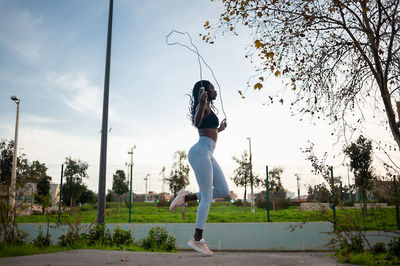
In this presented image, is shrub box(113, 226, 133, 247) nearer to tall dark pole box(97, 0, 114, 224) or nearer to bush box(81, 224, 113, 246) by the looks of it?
bush box(81, 224, 113, 246)

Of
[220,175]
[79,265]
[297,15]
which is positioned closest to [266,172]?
[297,15]

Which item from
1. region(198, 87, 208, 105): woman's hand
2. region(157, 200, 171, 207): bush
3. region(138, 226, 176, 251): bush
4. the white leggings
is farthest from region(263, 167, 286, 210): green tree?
region(198, 87, 208, 105): woman's hand

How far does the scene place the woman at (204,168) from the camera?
4.11 metres

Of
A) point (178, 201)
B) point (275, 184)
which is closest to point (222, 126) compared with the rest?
point (178, 201)

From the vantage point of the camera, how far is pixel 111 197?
14844mm

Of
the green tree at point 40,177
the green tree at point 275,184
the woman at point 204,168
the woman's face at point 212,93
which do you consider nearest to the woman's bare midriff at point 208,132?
the woman at point 204,168

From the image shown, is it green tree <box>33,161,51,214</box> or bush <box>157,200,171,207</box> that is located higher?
green tree <box>33,161,51,214</box>

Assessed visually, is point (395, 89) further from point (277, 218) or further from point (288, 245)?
point (277, 218)

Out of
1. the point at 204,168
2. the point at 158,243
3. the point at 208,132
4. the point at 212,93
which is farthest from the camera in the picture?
the point at 158,243

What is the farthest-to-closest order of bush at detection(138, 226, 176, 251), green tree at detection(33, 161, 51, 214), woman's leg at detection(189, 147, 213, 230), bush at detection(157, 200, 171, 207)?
bush at detection(157, 200, 171, 207), bush at detection(138, 226, 176, 251), green tree at detection(33, 161, 51, 214), woman's leg at detection(189, 147, 213, 230)

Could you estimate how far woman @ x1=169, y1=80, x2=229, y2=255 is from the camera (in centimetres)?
411

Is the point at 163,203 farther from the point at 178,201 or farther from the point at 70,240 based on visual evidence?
the point at 178,201

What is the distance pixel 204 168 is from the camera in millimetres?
4086

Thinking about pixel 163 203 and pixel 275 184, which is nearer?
pixel 275 184
